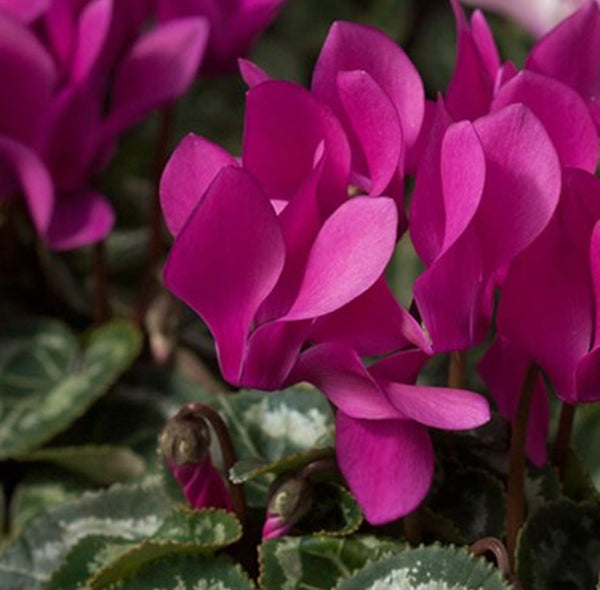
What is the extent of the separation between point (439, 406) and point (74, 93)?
0.56m

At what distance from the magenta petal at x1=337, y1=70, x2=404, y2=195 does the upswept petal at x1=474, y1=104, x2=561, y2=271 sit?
5 cm

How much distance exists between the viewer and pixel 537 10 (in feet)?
5.45

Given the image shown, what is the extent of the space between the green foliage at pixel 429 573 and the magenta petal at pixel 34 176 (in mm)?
502

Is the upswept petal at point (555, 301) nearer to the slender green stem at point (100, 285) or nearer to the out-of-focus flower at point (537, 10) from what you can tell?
the slender green stem at point (100, 285)

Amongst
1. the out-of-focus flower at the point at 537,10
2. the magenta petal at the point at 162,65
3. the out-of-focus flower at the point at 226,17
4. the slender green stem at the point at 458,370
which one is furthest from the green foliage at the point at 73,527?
the out-of-focus flower at the point at 537,10

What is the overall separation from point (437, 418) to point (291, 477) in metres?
0.15

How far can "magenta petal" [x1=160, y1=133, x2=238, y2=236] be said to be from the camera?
2.48 ft

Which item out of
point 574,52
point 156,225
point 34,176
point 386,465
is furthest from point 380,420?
point 156,225

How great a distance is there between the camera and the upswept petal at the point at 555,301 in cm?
74

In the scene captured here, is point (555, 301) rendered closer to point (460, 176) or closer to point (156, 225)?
point (460, 176)

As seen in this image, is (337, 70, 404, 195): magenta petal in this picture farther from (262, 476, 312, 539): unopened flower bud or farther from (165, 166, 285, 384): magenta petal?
(262, 476, 312, 539): unopened flower bud

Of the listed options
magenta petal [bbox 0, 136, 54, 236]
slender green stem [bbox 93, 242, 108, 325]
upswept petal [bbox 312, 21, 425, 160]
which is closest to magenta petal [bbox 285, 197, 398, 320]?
upswept petal [bbox 312, 21, 425, 160]

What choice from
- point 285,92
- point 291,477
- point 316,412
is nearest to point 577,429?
point 316,412

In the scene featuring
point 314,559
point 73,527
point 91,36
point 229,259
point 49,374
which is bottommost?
point 49,374
